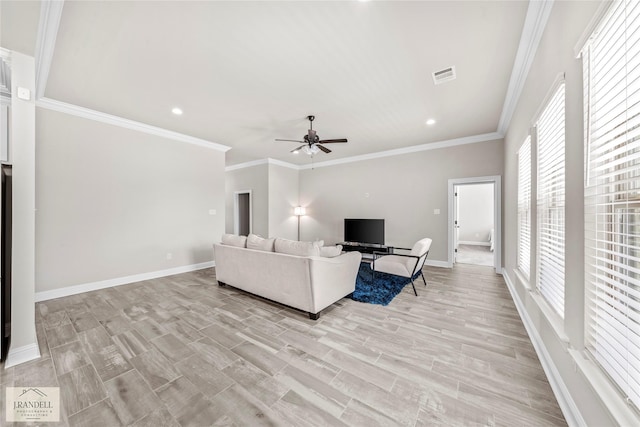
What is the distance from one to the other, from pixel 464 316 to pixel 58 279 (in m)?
5.48

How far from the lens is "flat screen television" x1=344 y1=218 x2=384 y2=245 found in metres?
5.78

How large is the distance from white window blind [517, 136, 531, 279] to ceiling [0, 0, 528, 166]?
933 mm

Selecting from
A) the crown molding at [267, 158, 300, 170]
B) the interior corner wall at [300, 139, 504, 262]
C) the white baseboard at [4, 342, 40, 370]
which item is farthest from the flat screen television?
the white baseboard at [4, 342, 40, 370]

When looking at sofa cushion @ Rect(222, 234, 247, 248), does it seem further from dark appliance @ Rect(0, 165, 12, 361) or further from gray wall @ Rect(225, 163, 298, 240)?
gray wall @ Rect(225, 163, 298, 240)

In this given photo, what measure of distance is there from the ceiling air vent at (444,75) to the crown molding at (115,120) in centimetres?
441

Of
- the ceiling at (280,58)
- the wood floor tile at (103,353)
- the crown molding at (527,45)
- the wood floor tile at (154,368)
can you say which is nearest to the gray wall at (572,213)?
the crown molding at (527,45)

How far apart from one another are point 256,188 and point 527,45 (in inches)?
242

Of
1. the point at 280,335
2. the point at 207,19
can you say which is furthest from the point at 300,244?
the point at 207,19

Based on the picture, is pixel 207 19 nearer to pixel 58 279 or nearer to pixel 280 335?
pixel 280 335

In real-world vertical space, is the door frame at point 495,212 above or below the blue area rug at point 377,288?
above

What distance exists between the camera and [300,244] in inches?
111

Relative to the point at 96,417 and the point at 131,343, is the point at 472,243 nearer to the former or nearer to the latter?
the point at 131,343

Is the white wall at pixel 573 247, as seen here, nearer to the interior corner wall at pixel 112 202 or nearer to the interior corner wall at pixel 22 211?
the interior corner wall at pixel 22 211

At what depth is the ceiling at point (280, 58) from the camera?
1903 mm
